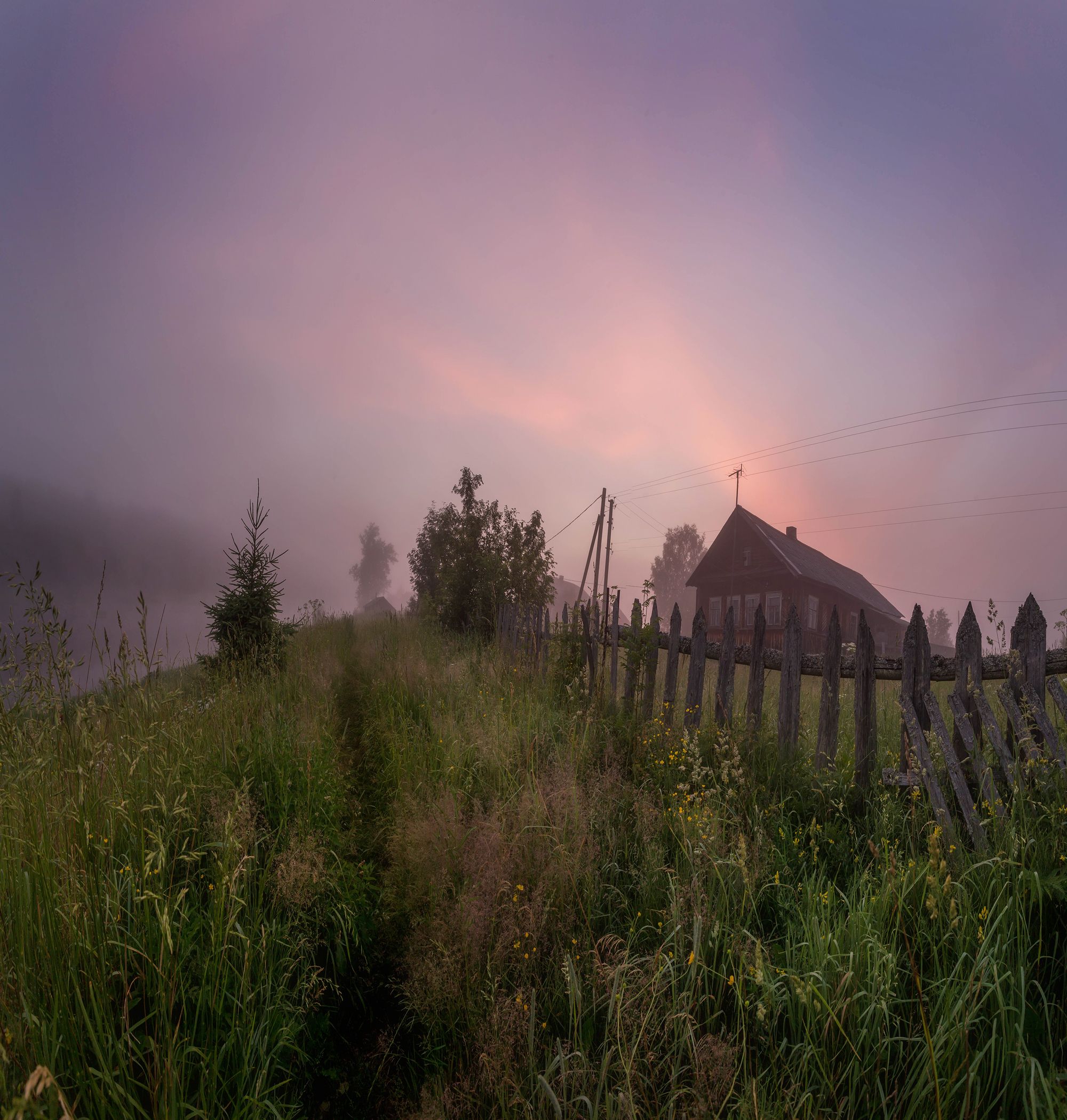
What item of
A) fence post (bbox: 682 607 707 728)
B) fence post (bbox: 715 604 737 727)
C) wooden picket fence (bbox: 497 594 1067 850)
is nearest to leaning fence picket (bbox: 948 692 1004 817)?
wooden picket fence (bbox: 497 594 1067 850)

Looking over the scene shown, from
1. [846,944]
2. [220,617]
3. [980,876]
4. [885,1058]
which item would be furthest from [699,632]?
[220,617]

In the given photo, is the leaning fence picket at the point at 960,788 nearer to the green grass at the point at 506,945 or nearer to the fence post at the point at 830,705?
the green grass at the point at 506,945

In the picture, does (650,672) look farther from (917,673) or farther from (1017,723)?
(1017,723)

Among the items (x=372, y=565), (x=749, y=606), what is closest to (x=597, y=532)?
(x=749, y=606)

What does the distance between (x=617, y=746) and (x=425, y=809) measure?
190cm

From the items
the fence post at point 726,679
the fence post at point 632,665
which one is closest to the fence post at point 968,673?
the fence post at point 726,679

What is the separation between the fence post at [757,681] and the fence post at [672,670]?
757 mm

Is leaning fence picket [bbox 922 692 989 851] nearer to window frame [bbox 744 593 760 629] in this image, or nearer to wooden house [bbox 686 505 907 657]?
wooden house [bbox 686 505 907 657]

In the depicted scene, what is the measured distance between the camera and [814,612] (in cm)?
2986

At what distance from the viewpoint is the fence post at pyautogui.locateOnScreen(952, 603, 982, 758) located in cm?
357

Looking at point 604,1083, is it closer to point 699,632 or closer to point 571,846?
A: point 571,846

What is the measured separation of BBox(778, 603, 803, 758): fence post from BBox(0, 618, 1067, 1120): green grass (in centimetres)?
72

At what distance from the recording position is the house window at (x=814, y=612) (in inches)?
1167

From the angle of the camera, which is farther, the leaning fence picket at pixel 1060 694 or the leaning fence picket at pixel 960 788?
the leaning fence picket at pixel 960 788
